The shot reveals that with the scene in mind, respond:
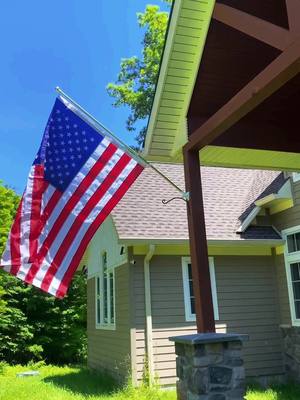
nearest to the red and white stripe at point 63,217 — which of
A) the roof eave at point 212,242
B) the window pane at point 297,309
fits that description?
the roof eave at point 212,242

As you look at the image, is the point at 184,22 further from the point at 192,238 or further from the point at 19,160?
the point at 19,160

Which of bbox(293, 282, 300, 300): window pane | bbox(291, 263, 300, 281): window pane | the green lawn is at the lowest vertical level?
the green lawn

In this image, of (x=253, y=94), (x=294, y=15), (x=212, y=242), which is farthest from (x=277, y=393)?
(x=294, y=15)

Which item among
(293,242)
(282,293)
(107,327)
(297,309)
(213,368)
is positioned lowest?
(213,368)

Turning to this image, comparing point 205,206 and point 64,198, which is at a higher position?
point 205,206

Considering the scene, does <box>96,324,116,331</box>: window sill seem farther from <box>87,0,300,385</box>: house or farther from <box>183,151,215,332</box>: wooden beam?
<box>183,151,215,332</box>: wooden beam

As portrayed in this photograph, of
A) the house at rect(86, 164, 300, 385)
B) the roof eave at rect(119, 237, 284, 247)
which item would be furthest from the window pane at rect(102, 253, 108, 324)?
the roof eave at rect(119, 237, 284, 247)

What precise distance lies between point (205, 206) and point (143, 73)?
11.9 m

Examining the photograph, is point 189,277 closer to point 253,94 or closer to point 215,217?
point 215,217

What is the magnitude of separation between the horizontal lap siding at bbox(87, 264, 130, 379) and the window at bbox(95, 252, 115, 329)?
23 cm

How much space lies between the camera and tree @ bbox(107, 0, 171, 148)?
21.6 m

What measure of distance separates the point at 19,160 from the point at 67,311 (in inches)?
964

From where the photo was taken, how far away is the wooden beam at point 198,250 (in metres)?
5.02

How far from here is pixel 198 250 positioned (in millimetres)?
5223
